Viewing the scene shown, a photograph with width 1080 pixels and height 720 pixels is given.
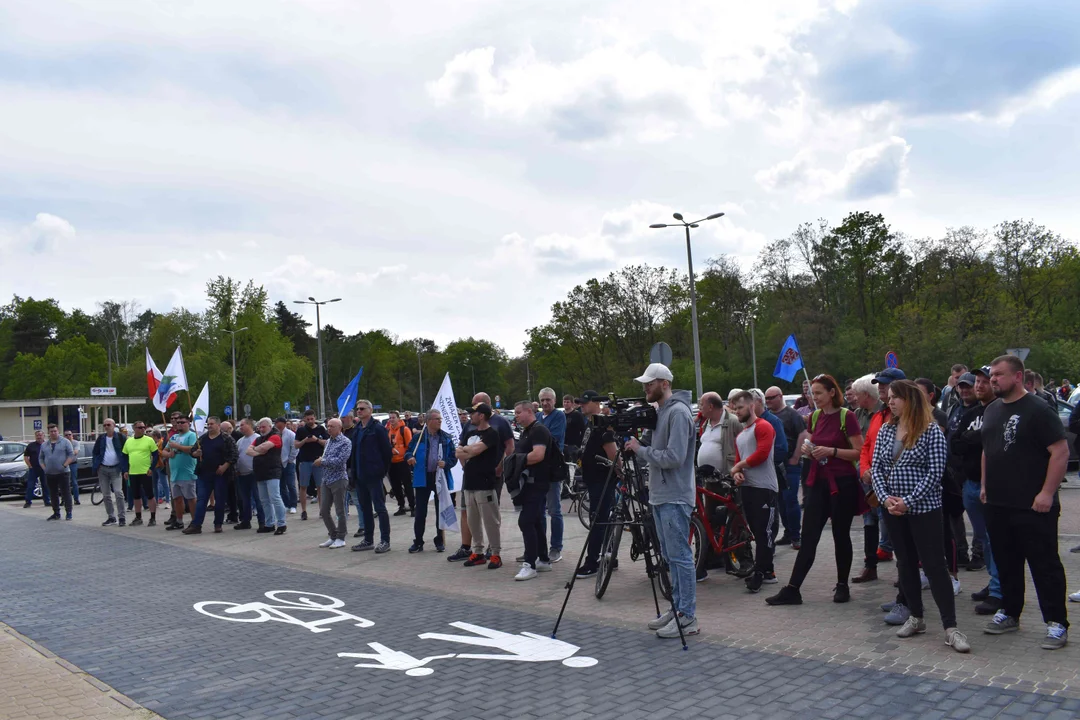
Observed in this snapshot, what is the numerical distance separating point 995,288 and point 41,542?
141ft

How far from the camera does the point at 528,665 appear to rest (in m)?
6.26

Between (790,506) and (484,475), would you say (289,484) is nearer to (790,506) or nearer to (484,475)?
(484,475)

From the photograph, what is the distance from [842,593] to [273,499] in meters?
10.1

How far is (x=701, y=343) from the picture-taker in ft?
184

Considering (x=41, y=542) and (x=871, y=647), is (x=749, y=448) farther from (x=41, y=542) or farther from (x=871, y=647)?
(x=41, y=542)

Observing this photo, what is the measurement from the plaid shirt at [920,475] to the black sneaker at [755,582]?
2.20m

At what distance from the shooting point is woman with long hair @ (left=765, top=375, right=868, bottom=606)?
24.3ft

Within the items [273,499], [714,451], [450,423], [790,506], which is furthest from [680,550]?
[273,499]

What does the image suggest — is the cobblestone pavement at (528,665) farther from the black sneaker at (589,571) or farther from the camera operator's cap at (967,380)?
the camera operator's cap at (967,380)

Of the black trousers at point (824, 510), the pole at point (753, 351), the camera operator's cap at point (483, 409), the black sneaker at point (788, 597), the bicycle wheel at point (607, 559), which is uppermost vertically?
the pole at point (753, 351)

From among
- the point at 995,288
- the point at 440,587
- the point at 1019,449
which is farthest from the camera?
the point at 995,288

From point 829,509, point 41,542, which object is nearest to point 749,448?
point 829,509

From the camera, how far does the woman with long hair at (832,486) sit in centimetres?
742

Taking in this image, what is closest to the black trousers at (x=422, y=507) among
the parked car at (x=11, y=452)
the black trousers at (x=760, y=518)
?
the black trousers at (x=760, y=518)
